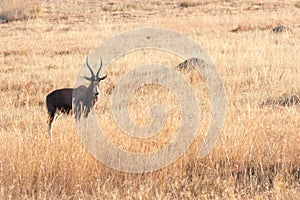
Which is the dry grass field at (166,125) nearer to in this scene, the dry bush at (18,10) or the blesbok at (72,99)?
the blesbok at (72,99)

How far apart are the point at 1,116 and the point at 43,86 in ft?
8.28

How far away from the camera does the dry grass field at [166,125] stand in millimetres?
4781

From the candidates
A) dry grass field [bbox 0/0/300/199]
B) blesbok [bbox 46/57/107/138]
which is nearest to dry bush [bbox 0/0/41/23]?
dry grass field [bbox 0/0/300/199]

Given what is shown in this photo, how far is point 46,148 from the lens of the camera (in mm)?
5340

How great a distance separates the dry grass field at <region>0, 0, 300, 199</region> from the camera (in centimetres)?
478

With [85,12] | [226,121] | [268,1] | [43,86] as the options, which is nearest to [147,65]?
[43,86]

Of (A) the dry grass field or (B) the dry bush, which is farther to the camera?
(B) the dry bush

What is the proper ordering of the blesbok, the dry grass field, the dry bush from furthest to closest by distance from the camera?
1. the dry bush
2. the blesbok
3. the dry grass field

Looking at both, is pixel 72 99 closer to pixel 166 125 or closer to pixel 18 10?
pixel 166 125

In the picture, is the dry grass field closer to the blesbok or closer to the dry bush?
the blesbok

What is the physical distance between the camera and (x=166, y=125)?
608 centimetres

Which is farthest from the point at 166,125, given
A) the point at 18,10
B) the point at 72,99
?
the point at 18,10

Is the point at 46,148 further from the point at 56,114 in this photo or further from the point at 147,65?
the point at 147,65

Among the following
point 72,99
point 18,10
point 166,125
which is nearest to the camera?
point 166,125
